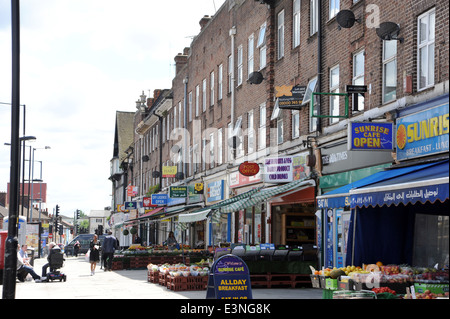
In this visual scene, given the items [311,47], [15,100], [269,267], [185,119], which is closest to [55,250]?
[269,267]

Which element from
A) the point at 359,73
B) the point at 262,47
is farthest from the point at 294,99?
the point at 262,47

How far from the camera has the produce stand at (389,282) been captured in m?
11.9

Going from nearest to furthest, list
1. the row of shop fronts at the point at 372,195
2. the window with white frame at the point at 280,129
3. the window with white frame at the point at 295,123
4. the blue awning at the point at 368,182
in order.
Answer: the row of shop fronts at the point at 372,195, the blue awning at the point at 368,182, the window with white frame at the point at 295,123, the window with white frame at the point at 280,129

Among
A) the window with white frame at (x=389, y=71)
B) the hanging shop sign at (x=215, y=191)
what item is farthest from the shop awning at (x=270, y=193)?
the hanging shop sign at (x=215, y=191)

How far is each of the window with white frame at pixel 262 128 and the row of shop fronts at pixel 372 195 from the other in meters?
1.08

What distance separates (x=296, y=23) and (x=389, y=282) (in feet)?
→ 48.7

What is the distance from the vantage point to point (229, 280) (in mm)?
12273

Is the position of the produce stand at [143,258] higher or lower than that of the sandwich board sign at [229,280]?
lower

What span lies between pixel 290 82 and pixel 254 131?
435 centimetres

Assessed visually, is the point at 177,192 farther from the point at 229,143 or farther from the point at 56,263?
the point at 56,263

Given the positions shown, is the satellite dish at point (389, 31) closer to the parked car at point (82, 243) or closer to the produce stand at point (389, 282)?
the produce stand at point (389, 282)

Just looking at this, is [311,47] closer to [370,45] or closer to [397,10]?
[370,45]

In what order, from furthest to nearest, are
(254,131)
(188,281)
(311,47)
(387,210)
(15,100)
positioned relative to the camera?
(254,131) → (311,47) → (188,281) → (387,210) → (15,100)

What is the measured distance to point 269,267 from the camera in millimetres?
20797
